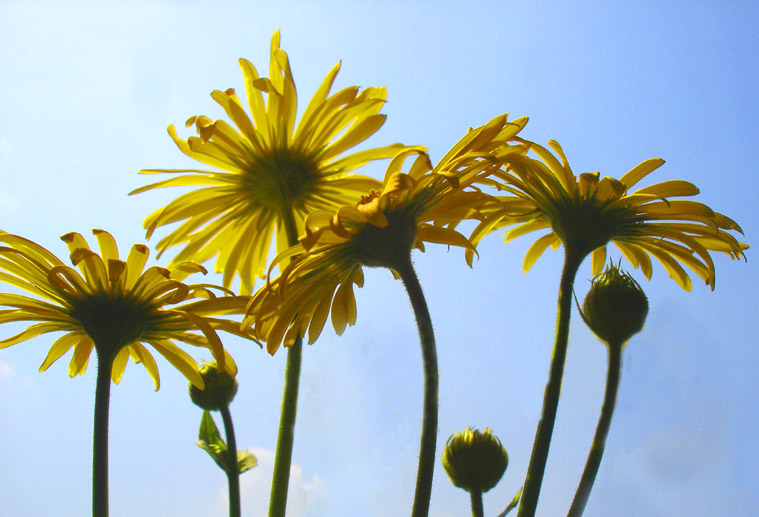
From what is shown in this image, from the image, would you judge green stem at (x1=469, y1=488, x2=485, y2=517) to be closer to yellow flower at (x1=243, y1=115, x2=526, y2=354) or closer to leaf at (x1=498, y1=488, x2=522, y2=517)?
leaf at (x1=498, y1=488, x2=522, y2=517)

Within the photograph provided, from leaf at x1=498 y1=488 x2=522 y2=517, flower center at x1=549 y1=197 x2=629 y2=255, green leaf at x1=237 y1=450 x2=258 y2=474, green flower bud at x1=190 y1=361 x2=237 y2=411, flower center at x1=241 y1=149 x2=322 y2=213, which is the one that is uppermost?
flower center at x1=241 y1=149 x2=322 y2=213

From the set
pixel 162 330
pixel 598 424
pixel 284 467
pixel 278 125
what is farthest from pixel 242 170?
pixel 598 424

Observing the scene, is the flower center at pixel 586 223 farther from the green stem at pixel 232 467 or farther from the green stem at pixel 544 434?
the green stem at pixel 232 467

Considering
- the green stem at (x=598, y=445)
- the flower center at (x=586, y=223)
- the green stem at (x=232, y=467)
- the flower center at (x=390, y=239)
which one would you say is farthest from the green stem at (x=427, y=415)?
the green stem at (x=232, y=467)

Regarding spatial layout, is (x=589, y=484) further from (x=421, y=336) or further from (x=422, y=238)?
(x=422, y=238)

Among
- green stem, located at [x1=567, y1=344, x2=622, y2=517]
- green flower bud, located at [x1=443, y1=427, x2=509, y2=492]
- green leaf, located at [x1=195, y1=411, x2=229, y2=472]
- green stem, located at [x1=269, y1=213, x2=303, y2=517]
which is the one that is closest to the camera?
green stem, located at [x1=567, y1=344, x2=622, y2=517]

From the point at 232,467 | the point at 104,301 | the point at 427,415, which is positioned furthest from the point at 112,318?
the point at 427,415

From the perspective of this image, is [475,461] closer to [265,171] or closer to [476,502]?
[476,502]

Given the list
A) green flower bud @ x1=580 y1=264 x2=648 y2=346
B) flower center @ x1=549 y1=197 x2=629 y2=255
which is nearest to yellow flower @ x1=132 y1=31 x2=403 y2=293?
flower center @ x1=549 y1=197 x2=629 y2=255
